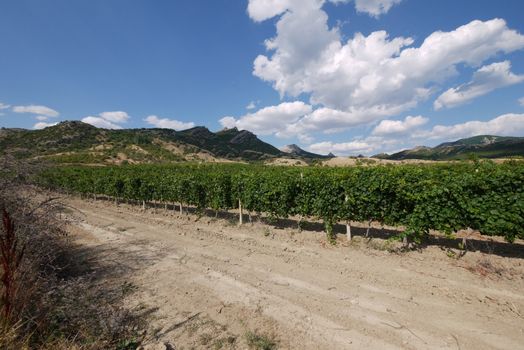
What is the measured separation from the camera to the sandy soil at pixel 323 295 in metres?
4.36

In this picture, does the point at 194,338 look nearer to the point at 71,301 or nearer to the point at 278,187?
the point at 71,301

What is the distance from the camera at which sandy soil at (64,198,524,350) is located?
436 cm

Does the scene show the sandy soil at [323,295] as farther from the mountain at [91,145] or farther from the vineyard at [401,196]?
the mountain at [91,145]

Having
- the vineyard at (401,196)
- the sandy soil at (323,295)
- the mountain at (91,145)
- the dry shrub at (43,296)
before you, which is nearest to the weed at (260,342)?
the sandy soil at (323,295)

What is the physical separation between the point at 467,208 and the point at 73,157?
71.2 meters

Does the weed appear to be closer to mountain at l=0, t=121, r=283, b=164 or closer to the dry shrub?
the dry shrub

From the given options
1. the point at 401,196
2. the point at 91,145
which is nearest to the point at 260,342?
the point at 401,196

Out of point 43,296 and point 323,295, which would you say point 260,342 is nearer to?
point 323,295

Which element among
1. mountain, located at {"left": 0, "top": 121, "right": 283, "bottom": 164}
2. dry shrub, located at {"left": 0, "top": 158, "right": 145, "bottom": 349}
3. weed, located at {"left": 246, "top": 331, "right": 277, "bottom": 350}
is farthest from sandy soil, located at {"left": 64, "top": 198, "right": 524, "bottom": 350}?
mountain, located at {"left": 0, "top": 121, "right": 283, "bottom": 164}

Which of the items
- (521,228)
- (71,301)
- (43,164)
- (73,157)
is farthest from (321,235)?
(73,157)

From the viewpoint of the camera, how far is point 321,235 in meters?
10.3

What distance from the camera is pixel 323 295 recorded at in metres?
5.75

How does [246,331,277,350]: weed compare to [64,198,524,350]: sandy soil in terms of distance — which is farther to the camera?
[64,198,524,350]: sandy soil

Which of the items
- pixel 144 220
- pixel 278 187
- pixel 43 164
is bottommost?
Result: pixel 144 220
